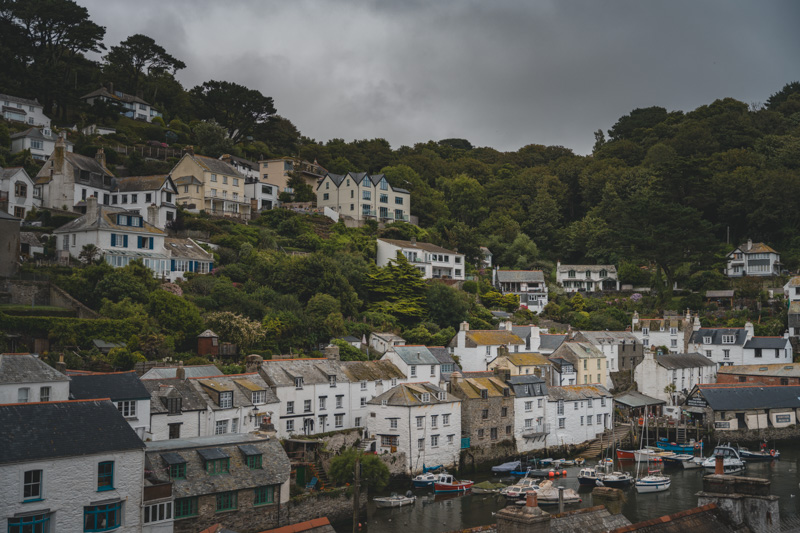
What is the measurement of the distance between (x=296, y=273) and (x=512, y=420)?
2217 cm

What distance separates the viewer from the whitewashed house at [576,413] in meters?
58.1

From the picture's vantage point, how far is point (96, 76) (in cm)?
11031

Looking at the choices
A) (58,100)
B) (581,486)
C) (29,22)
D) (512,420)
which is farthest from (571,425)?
(29,22)

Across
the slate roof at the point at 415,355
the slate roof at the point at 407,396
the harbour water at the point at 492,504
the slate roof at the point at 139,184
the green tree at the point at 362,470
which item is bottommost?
the harbour water at the point at 492,504

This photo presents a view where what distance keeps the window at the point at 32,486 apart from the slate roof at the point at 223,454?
5608 millimetres

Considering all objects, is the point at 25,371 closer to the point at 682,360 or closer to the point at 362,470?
the point at 362,470

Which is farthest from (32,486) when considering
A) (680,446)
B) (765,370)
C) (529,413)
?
(765,370)

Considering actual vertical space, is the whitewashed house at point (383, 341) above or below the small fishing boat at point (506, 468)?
above

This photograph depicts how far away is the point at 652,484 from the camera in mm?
47969

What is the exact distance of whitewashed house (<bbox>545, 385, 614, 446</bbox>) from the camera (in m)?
58.1

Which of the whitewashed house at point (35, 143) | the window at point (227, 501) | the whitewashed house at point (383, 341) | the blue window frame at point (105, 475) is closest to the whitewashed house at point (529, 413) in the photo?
the whitewashed house at point (383, 341)

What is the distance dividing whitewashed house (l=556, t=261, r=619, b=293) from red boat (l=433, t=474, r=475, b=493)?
183 ft

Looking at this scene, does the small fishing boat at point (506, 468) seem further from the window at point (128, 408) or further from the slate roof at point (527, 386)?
the window at point (128, 408)

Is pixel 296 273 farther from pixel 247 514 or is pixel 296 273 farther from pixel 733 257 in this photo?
pixel 733 257
